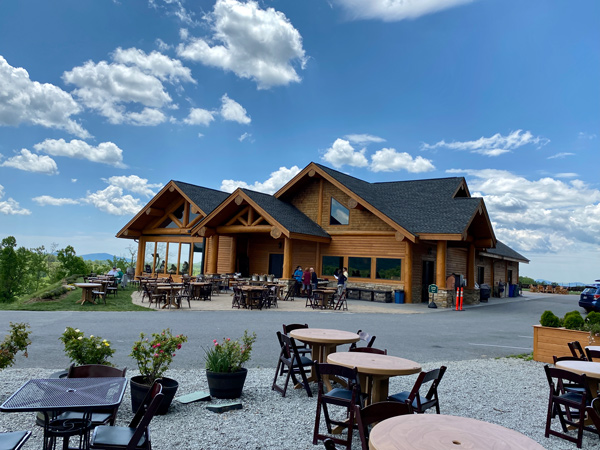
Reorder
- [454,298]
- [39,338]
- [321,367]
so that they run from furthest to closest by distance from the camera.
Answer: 1. [454,298]
2. [39,338]
3. [321,367]

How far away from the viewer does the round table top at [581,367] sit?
5431 millimetres

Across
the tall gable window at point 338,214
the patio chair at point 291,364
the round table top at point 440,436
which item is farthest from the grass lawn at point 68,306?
the round table top at point 440,436

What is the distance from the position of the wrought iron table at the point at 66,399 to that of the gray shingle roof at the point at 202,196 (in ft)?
71.7

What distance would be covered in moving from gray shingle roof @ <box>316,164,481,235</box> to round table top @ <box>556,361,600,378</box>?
14.0m

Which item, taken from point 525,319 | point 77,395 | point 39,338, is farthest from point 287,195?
point 77,395

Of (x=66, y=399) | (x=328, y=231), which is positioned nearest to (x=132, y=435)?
(x=66, y=399)

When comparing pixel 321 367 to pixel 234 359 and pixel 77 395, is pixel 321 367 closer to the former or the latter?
pixel 234 359

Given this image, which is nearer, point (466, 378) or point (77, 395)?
point (77, 395)

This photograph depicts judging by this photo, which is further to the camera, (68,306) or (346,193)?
(346,193)

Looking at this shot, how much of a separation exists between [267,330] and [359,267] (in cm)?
1165

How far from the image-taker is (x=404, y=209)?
23.7 meters

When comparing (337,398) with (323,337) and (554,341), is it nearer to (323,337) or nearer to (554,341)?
(323,337)

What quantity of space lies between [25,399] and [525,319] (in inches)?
687

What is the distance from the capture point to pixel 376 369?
4879 mm
